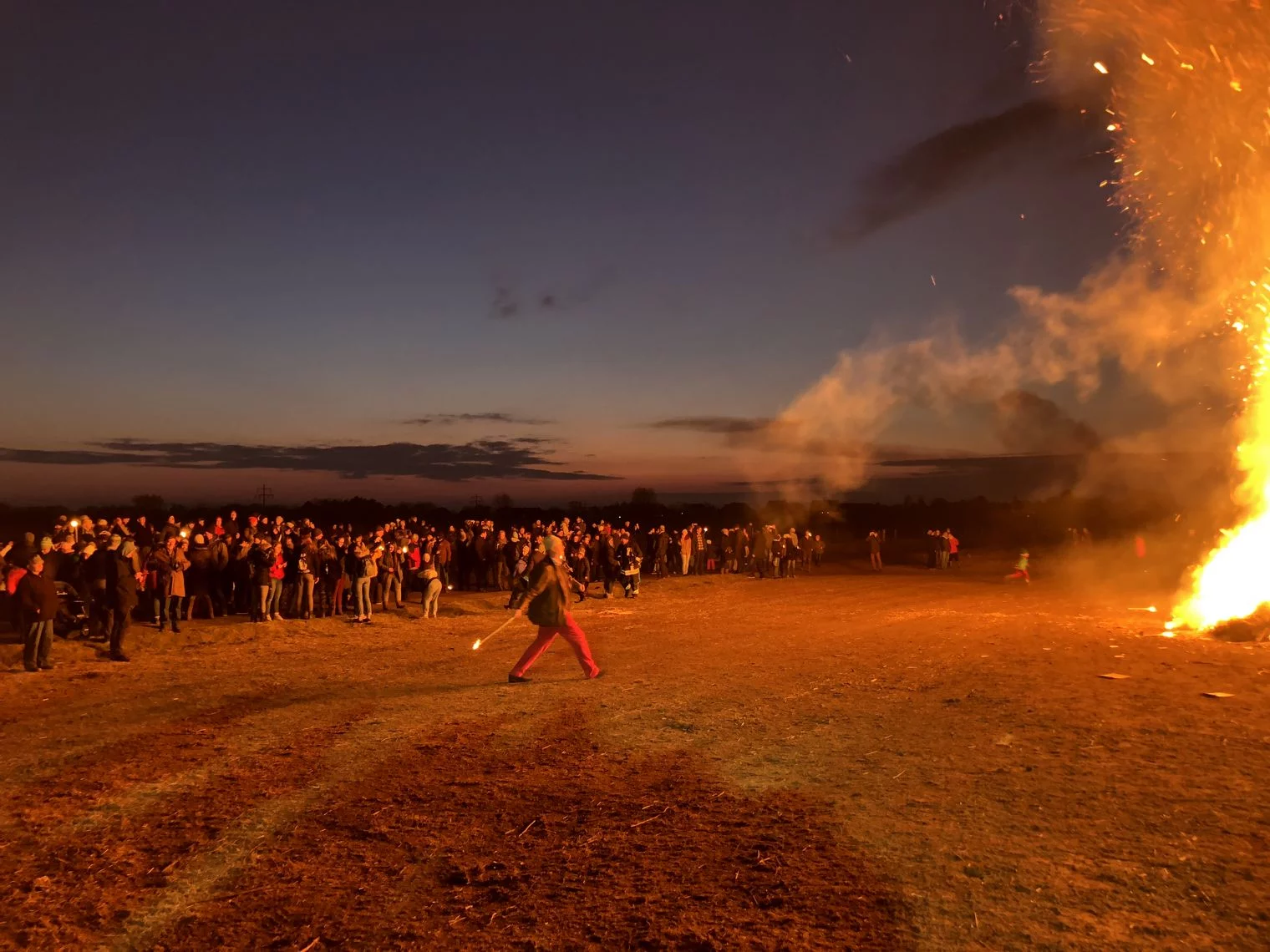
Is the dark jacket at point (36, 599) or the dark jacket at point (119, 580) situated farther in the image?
the dark jacket at point (119, 580)

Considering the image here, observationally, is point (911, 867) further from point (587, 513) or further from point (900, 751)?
point (587, 513)

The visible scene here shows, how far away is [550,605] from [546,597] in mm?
120

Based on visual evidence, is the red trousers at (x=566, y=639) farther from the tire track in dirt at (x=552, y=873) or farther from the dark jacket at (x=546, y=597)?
Answer: the tire track in dirt at (x=552, y=873)

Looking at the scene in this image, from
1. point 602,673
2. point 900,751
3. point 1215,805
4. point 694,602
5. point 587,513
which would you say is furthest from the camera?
point 587,513

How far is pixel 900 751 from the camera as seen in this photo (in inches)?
297

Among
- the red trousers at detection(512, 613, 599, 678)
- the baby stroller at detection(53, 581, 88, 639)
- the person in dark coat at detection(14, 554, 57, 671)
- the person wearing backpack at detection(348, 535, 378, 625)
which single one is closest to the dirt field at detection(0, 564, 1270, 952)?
the red trousers at detection(512, 613, 599, 678)

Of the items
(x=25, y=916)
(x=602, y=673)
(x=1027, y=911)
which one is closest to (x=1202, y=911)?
(x=1027, y=911)

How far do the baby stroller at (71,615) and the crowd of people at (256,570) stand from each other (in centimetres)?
4

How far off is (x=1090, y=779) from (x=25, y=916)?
25.5 ft

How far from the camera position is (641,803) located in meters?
6.30

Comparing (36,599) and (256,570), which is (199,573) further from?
(36,599)

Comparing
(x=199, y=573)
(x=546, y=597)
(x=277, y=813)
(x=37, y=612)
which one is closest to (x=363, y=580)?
(x=199, y=573)

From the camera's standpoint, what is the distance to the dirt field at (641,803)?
445 cm

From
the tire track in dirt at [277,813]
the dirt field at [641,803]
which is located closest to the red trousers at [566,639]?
the dirt field at [641,803]
